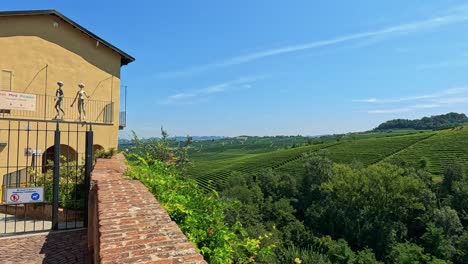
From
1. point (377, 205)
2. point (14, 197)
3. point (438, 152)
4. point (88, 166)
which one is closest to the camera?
point (14, 197)

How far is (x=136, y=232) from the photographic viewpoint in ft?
9.65

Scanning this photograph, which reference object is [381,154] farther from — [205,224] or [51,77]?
[205,224]

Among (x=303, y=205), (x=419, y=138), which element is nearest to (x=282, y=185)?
(x=303, y=205)

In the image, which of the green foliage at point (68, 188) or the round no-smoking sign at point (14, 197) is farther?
the green foliage at point (68, 188)

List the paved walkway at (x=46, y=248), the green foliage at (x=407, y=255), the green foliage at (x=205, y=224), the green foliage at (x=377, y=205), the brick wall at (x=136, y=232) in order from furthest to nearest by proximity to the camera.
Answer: the green foliage at (x=377, y=205) < the green foliage at (x=407, y=255) < the paved walkway at (x=46, y=248) < the green foliage at (x=205, y=224) < the brick wall at (x=136, y=232)

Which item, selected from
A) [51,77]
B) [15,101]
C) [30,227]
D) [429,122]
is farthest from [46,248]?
[429,122]

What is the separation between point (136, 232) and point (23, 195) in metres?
5.70

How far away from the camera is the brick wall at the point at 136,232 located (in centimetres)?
241

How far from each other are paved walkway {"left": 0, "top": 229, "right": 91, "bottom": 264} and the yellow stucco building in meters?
6.56

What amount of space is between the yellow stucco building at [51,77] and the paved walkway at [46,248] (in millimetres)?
6555

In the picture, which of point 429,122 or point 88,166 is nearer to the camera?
point 88,166

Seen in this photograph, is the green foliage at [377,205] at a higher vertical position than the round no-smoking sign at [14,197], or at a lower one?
lower

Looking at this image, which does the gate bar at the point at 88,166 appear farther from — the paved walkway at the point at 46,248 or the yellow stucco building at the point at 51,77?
the yellow stucco building at the point at 51,77

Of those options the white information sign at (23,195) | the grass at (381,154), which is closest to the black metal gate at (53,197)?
the white information sign at (23,195)
